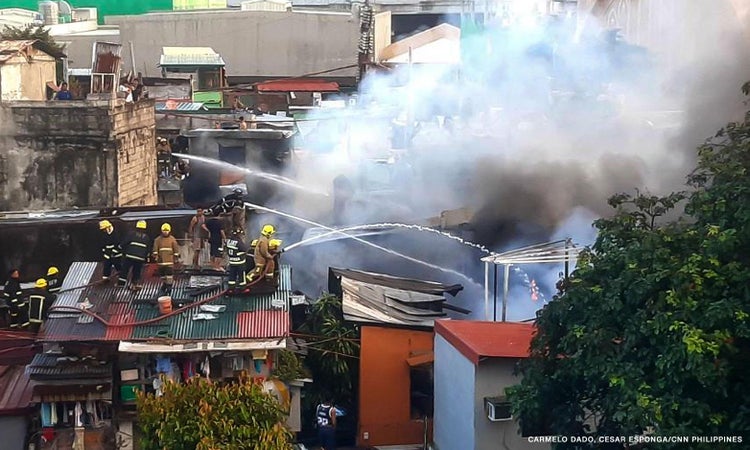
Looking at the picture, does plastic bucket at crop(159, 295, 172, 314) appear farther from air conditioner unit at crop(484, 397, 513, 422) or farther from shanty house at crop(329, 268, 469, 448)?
air conditioner unit at crop(484, 397, 513, 422)

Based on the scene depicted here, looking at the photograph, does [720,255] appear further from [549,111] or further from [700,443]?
[549,111]

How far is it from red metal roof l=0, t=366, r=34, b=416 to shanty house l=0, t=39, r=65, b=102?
8335mm

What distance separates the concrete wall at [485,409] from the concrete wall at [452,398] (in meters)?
0.12

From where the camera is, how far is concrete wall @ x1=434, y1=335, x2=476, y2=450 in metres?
11.0

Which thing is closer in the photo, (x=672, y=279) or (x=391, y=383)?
(x=672, y=279)

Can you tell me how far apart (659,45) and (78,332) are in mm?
15273

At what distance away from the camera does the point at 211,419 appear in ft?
27.1

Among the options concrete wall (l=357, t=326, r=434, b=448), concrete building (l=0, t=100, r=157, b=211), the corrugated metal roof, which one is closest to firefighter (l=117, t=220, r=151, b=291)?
concrete wall (l=357, t=326, r=434, b=448)

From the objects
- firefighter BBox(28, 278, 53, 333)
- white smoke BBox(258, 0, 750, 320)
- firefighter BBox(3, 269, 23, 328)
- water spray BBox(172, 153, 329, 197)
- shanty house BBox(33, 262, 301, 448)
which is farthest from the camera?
water spray BBox(172, 153, 329, 197)

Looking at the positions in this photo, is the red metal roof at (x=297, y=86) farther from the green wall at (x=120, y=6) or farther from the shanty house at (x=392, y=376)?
the shanty house at (x=392, y=376)

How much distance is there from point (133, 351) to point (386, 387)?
13.6 ft

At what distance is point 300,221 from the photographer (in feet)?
68.6

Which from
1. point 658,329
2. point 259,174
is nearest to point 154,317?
point 658,329

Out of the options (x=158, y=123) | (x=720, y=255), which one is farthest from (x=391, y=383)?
(x=158, y=123)
